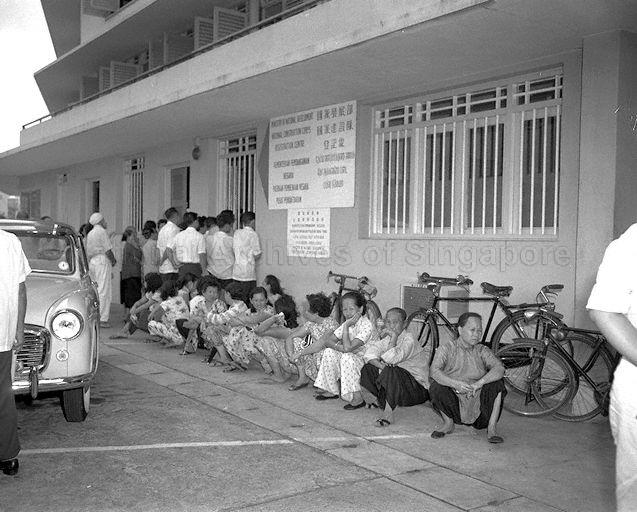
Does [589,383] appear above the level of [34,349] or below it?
below

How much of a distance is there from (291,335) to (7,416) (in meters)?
3.08

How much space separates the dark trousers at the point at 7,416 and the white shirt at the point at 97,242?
6.91 metres

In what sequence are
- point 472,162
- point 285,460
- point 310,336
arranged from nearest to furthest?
1. point 285,460
2. point 310,336
3. point 472,162

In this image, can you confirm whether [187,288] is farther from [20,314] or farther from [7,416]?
[7,416]

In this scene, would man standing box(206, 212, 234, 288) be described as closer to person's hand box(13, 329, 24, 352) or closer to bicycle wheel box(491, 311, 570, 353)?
bicycle wheel box(491, 311, 570, 353)

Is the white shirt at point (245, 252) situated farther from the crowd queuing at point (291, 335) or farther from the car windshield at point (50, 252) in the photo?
the car windshield at point (50, 252)

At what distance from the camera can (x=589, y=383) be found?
606 cm

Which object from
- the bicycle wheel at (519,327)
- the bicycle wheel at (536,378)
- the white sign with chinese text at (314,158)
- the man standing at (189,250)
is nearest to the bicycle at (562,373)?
the bicycle wheel at (536,378)

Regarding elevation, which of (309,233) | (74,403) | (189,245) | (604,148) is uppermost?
(604,148)

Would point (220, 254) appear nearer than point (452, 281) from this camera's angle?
No

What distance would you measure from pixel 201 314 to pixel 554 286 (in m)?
4.01

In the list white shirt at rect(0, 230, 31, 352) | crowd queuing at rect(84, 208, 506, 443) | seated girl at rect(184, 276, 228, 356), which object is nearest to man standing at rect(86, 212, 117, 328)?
crowd queuing at rect(84, 208, 506, 443)

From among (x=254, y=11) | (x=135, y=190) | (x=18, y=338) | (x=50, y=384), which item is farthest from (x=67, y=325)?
(x=135, y=190)

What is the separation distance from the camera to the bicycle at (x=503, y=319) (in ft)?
21.8
